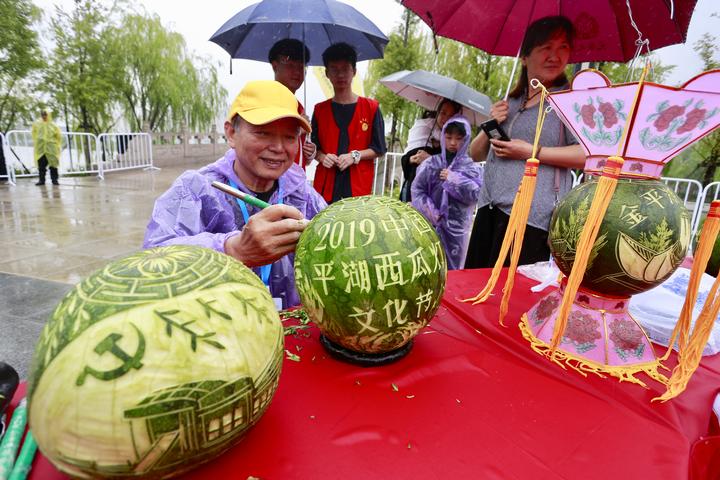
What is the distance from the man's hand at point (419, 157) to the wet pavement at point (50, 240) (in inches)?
110

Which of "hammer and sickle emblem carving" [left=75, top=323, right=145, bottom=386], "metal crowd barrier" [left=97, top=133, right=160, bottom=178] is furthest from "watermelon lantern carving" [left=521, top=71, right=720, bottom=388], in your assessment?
"metal crowd barrier" [left=97, top=133, right=160, bottom=178]

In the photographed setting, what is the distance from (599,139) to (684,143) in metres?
0.18

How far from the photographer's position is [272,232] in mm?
1049

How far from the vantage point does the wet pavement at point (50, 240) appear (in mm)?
2830

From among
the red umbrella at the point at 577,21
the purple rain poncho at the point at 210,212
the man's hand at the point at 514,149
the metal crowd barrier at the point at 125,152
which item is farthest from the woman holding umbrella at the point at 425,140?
the metal crowd barrier at the point at 125,152

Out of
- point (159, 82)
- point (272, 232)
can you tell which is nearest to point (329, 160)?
point (272, 232)

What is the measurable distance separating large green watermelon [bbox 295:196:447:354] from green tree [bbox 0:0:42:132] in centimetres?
1327

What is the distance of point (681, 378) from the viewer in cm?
97

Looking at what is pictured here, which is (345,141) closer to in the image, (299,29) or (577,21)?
(299,29)

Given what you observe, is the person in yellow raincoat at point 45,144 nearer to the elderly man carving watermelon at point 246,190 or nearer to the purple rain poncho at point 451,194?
the purple rain poncho at point 451,194

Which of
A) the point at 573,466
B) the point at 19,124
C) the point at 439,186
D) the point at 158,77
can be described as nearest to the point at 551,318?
the point at 573,466

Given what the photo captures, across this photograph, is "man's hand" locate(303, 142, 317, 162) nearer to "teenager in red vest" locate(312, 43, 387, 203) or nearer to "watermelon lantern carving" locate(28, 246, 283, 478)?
"teenager in red vest" locate(312, 43, 387, 203)

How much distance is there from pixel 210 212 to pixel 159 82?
17674 millimetres

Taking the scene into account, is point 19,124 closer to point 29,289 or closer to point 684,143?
point 29,289
